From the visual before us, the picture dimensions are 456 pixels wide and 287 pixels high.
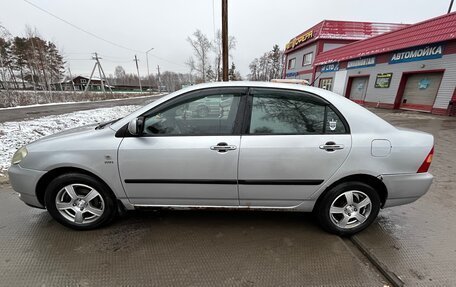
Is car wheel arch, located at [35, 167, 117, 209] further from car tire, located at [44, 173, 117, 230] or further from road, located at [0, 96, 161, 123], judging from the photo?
road, located at [0, 96, 161, 123]

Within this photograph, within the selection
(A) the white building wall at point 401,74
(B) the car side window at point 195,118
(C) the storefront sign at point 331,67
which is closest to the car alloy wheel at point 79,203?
(B) the car side window at point 195,118

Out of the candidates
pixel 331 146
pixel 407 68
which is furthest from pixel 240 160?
pixel 407 68

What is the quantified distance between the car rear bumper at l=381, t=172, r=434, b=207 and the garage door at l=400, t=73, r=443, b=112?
14251mm

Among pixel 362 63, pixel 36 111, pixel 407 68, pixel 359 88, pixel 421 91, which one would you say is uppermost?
pixel 362 63

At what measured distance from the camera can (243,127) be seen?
2240 mm

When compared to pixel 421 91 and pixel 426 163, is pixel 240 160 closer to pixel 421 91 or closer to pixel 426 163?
pixel 426 163

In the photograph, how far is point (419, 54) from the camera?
43.4 ft

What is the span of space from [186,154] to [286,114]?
110cm

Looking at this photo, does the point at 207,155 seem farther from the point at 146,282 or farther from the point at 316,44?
the point at 316,44

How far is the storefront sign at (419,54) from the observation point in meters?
12.2

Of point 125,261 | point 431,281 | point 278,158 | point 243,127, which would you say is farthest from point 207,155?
point 431,281

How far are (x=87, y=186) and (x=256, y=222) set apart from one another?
1.93 metres

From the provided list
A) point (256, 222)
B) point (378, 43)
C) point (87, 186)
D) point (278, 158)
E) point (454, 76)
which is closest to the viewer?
point (278, 158)

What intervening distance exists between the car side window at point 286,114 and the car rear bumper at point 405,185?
0.89 meters
